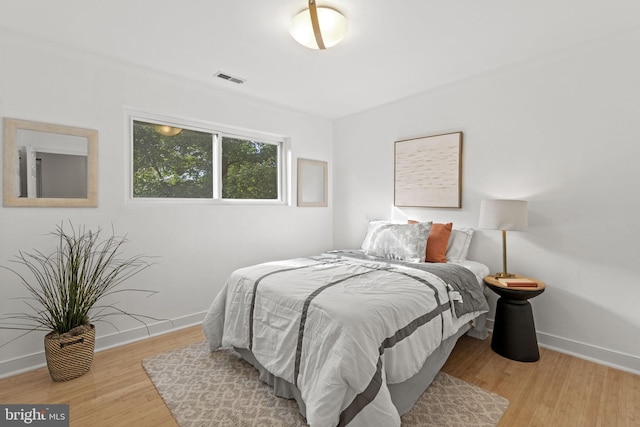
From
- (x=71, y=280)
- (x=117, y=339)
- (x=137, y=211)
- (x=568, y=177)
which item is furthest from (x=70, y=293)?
(x=568, y=177)

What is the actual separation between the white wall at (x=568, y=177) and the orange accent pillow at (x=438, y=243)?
0.32 m

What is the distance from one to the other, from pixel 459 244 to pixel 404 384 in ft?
5.38

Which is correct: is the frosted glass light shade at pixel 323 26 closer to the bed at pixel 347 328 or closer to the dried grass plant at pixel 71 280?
the bed at pixel 347 328

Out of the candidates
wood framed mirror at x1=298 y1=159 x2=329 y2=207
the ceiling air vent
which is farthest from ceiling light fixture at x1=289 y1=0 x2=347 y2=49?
wood framed mirror at x1=298 y1=159 x2=329 y2=207

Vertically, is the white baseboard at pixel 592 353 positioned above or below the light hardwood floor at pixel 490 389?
above

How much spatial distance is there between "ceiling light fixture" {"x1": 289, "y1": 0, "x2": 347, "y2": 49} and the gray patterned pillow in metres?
1.72

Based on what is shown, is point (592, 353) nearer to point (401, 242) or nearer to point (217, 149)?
point (401, 242)

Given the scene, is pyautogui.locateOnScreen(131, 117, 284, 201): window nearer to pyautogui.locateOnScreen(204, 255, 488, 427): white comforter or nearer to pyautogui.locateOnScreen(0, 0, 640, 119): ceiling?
pyautogui.locateOnScreen(0, 0, 640, 119): ceiling

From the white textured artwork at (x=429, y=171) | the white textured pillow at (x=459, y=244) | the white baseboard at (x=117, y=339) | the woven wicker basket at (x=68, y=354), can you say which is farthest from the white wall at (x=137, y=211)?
the white textured pillow at (x=459, y=244)

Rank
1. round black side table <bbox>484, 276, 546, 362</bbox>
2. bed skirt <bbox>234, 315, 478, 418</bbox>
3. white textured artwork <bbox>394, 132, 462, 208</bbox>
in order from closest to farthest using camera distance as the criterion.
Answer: bed skirt <bbox>234, 315, 478, 418</bbox> < round black side table <bbox>484, 276, 546, 362</bbox> < white textured artwork <bbox>394, 132, 462, 208</bbox>

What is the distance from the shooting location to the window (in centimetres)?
286

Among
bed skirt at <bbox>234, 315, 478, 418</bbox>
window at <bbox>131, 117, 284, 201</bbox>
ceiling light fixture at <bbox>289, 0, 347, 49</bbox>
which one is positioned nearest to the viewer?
bed skirt at <bbox>234, 315, 478, 418</bbox>

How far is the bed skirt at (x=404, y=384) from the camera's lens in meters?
1.64

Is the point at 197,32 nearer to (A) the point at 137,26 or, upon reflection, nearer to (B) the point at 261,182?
(A) the point at 137,26
